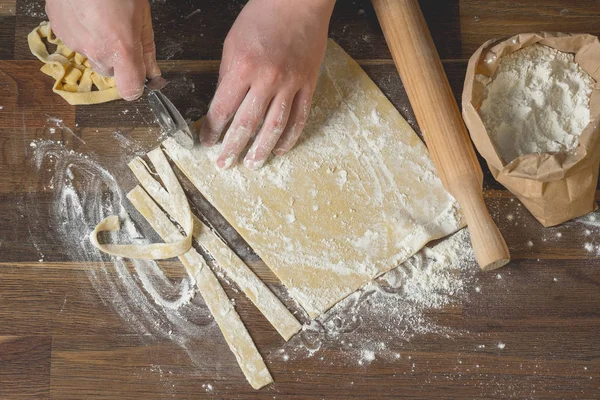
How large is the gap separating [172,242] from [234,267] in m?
0.14

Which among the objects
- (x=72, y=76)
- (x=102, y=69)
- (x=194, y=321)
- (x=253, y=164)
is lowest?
(x=194, y=321)

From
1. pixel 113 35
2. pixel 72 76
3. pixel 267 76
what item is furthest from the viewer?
pixel 72 76

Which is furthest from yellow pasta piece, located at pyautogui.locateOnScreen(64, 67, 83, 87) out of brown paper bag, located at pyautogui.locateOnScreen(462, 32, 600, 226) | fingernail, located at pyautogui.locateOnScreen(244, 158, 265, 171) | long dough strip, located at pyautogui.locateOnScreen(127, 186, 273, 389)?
brown paper bag, located at pyautogui.locateOnScreen(462, 32, 600, 226)

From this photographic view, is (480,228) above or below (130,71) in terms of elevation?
below

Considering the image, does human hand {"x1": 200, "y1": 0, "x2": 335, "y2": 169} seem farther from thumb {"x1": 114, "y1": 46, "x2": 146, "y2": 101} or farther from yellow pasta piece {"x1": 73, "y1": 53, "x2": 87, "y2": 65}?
yellow pasta piece {"x1": 73, "y1": 53, "x2": 87, "y2": 65}

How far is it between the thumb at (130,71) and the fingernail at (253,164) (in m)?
0.27

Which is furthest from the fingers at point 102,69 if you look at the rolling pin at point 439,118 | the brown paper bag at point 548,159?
the brown paper bag at point 548,159

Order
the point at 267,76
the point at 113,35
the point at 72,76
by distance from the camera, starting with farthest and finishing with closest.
→ 1. the point at 72,76
2. the point at 267,76
3. the point at 113,35

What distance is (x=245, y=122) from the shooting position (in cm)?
136

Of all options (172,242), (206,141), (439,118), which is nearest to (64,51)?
(206,141)

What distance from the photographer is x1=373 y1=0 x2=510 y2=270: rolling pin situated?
133 cm

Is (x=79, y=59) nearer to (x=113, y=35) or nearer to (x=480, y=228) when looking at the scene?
(x=113, y=35)

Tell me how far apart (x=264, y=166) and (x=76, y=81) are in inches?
18.3

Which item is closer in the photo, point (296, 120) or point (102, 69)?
point (102, 69)
